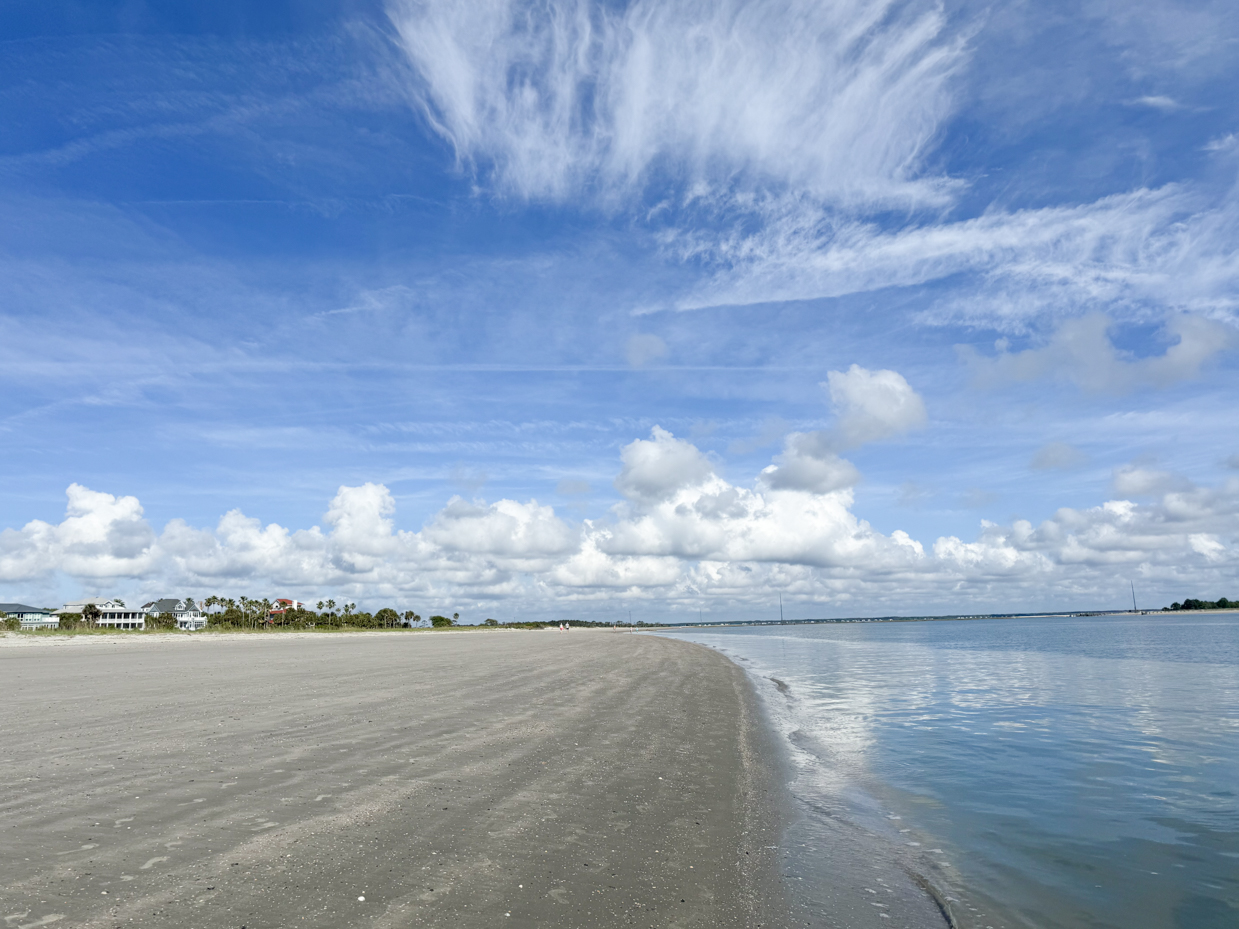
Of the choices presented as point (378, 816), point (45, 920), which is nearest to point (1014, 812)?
point (378, 816)

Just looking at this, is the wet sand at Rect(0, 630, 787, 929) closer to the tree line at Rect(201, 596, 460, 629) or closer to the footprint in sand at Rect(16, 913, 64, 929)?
the footprint in sand at Rect(16, 913, 64, 929)

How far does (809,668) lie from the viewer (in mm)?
44438

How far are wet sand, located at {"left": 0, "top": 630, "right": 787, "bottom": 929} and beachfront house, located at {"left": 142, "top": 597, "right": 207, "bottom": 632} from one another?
175 metres

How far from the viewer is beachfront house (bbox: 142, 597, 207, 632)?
168 meters

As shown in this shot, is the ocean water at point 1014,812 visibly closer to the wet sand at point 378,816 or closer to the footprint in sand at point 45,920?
the wet sand at point 378,816

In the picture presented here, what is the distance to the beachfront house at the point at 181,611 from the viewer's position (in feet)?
551

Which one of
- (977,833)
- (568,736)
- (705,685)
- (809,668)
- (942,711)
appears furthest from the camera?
(809,668)

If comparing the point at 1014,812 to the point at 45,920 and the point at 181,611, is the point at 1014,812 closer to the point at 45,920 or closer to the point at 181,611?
the point at 45,920

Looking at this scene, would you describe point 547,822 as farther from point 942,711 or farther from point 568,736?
point 942,711

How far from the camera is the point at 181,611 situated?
6973 inches

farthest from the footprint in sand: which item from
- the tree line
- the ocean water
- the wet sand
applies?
the tree line

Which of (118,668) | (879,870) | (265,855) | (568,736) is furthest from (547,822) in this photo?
(118,668)

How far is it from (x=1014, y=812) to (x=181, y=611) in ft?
675

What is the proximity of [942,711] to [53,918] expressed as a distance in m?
24.5
